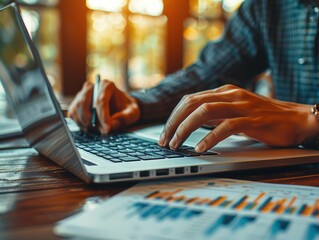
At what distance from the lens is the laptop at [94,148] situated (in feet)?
1.59

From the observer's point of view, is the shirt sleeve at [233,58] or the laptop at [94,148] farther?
the shirt sleeve at [233,58]

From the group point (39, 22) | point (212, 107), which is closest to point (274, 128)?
point (212, 107)

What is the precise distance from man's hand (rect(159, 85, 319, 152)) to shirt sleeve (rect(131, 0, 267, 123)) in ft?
1.62

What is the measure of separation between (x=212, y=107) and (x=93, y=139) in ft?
0.74

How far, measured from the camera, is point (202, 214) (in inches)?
14.9

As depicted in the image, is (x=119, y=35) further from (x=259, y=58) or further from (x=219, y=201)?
(x=219, y=201)

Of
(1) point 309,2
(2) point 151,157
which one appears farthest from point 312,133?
(1) point 309,2

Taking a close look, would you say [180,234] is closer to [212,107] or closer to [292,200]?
[292,200]

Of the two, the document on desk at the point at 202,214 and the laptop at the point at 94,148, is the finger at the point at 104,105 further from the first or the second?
the document on desk at the point at 202,214

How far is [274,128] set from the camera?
65cm

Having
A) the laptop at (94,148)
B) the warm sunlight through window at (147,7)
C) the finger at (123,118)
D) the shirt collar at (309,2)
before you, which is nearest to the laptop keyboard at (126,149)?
the laptop at (94,148)

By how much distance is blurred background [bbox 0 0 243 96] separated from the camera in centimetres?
294

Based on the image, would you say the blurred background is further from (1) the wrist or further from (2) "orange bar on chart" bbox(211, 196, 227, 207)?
(2) "orange bar on chart" bbox(211, 196, 227, 207)

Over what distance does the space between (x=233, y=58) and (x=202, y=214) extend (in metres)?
0.95
